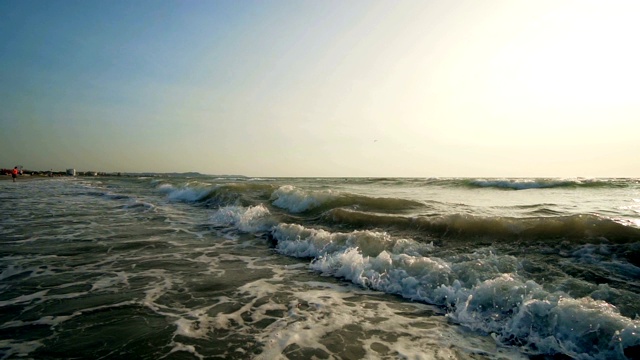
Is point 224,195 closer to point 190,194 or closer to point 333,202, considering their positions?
point 190,194

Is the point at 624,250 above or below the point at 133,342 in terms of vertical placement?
above

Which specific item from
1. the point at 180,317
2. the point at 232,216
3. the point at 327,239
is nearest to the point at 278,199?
the point at 232,216

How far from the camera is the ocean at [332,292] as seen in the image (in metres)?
3.98

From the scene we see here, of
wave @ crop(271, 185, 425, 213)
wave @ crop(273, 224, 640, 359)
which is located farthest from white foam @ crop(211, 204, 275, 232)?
wave @ crop(273, 224, 640, 359)

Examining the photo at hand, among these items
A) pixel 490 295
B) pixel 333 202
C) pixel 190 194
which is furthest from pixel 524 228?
pixel 190 194

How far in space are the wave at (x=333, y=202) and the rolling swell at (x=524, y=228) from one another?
383 cm

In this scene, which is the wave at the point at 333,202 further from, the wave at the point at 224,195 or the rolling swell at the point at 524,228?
the rolling swell at the point at 524,228

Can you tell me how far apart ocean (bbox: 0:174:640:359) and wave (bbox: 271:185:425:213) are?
411 centimetres

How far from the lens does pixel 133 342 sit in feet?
12.9

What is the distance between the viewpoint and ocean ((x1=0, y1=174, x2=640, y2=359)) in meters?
3.98

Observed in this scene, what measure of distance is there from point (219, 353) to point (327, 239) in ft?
17.7

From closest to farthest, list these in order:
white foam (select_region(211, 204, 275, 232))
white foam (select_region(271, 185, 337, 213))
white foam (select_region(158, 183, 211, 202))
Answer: white foam (select_region(211, 204, 275, 232)) < white foam (select_region(271, 185, 337, 213)) < white foam (select_region(158, 183, 211, 202))

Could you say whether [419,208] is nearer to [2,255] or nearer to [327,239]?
[327,239]

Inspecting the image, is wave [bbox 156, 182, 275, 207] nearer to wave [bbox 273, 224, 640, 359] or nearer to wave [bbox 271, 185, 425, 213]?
wave [bbox 271, 185, 425, 213]
